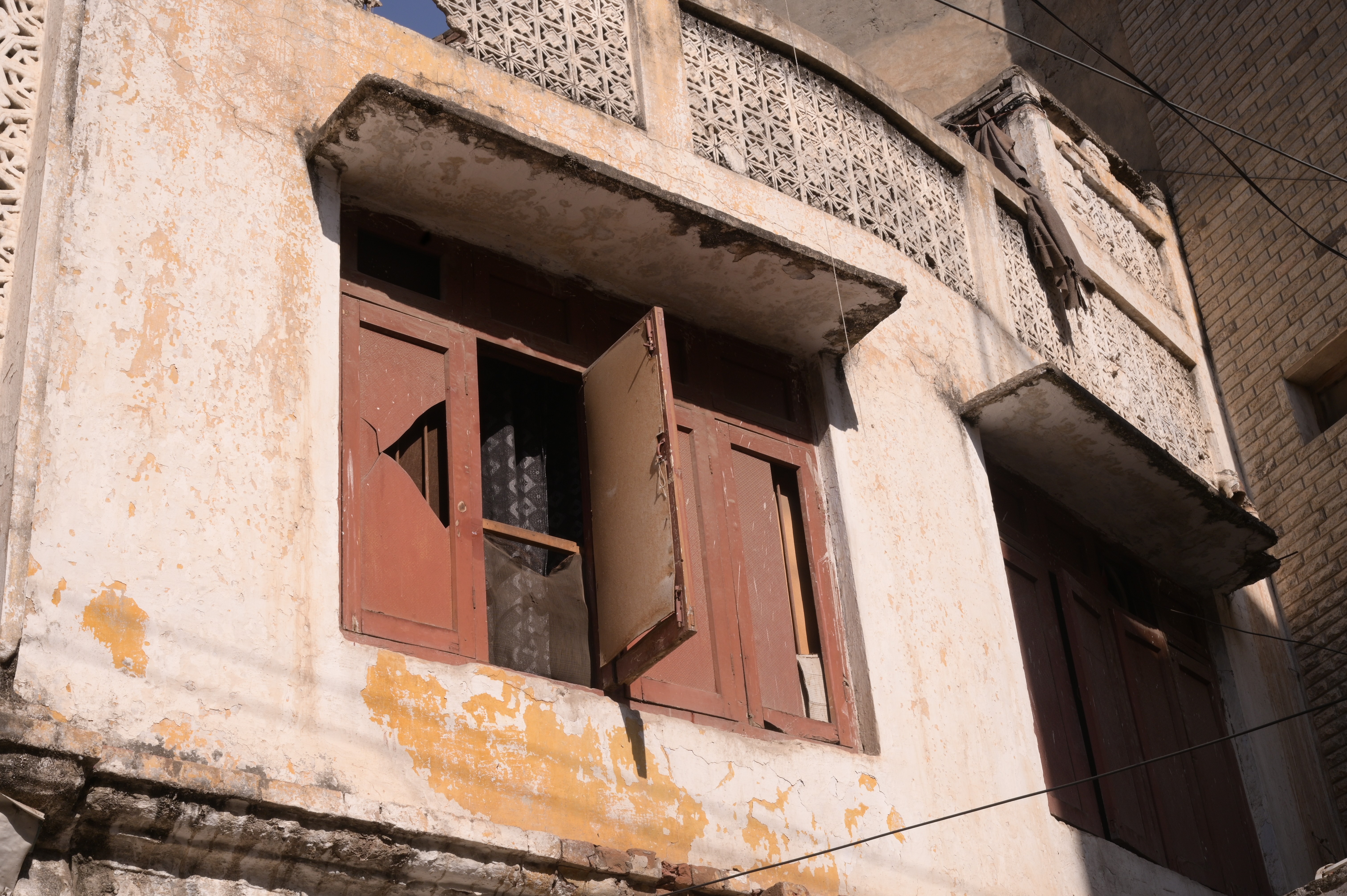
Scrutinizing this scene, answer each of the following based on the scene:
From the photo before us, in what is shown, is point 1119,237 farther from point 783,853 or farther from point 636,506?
point 783,853

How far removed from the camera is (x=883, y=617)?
675 cm

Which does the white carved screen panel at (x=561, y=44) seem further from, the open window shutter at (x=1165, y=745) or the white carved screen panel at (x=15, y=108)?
the open window shutter at (x=1165, y=745)

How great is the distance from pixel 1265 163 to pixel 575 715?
7.64 metres

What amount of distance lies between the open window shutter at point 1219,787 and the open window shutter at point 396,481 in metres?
4.79

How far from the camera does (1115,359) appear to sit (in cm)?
971

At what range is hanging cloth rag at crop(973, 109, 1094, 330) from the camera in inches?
366

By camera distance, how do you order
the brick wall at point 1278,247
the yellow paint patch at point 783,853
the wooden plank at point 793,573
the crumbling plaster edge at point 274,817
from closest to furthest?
the crumbling plaster edge at point 274,817 → the yellow paint patch at point 783,853 → the wooden plank at point 793,573 → the brick wall at point 1278,247

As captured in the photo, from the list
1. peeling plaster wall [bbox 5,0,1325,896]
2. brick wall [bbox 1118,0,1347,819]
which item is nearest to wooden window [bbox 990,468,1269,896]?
peeling plaster wall [bbox 5,0,1325,896]

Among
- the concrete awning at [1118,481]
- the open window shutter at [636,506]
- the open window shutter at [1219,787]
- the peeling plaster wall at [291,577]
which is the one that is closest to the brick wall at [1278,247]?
the concrete awning at [1118,481]

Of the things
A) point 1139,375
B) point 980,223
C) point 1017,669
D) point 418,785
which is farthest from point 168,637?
point 1139,375

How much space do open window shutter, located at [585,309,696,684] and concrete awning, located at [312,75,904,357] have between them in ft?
1.60

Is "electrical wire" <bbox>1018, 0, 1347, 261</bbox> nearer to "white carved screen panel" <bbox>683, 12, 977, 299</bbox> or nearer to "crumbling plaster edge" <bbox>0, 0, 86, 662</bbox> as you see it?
"white carved screen panel" <bbox>683, 12, 977, 299</bbox>

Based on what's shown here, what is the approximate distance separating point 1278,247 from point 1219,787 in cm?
399

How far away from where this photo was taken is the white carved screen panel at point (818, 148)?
7539 mm
